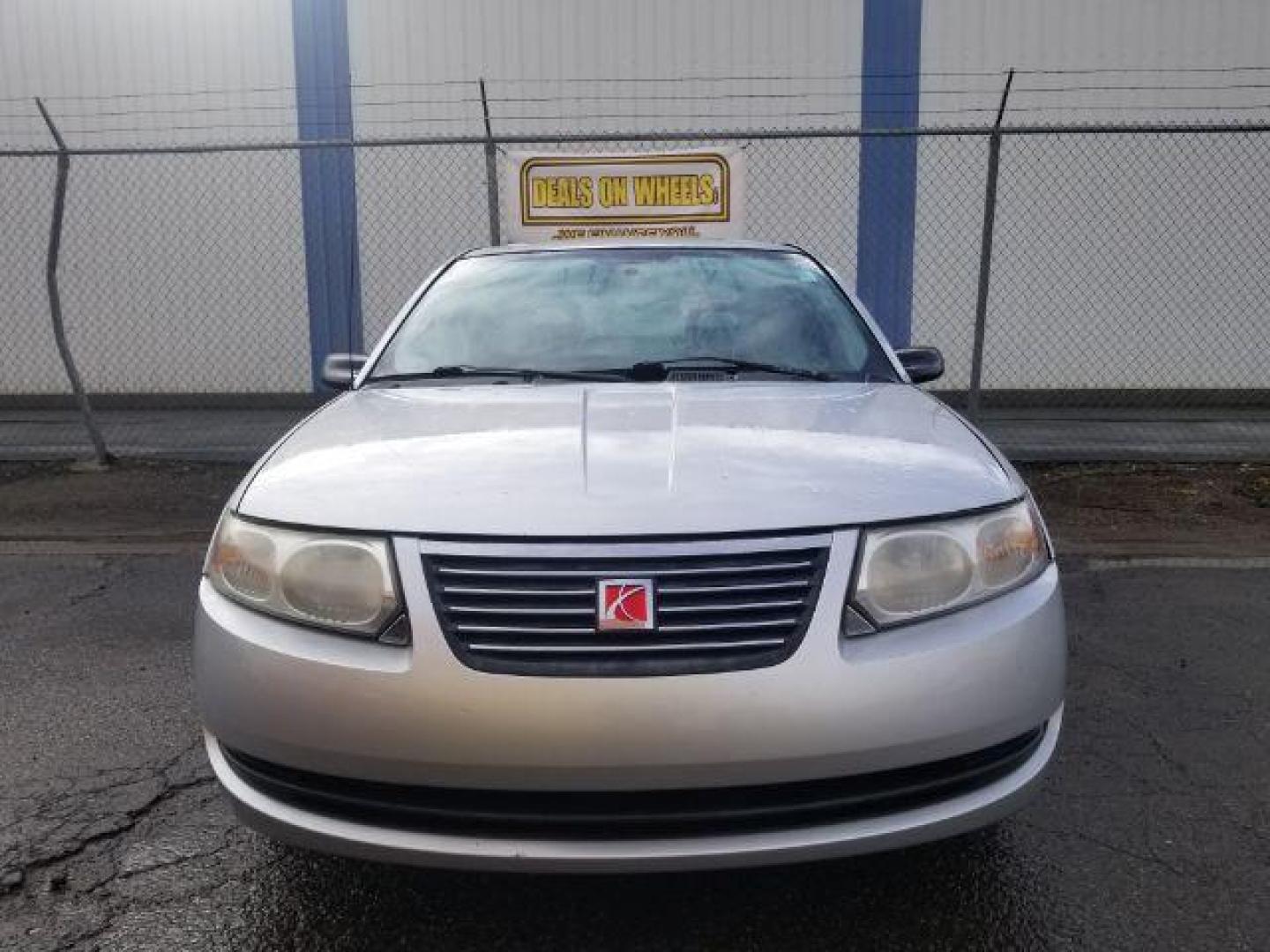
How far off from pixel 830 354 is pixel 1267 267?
27.3 ft

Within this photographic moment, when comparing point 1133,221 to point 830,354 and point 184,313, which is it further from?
point 184,313

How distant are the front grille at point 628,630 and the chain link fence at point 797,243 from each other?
7.92 meters

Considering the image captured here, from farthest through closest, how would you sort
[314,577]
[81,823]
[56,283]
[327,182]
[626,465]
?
1. [327,182]
2. [56,283]
3. [81,823]
4. [626,465]
5. [314,577]

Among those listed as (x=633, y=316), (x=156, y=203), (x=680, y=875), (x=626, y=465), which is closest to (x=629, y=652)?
(x=626, y=465)

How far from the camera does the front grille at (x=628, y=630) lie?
2.00 metres

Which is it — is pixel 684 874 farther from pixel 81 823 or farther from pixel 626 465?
pixel 81 823

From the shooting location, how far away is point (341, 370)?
11.8 ft

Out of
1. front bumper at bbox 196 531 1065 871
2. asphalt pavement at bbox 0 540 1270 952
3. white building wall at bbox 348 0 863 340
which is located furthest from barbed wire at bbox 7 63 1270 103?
front bumper at bbox 196 531 1065 871

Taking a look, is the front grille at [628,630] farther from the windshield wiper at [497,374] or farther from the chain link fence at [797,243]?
the chain link fence at [797,243]

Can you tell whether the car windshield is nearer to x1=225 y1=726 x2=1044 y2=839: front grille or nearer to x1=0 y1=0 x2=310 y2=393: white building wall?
x1=225 y1=726 x2=1044 y2=839: front grille

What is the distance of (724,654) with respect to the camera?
201 cm

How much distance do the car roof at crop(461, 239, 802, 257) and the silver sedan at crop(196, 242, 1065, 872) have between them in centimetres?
162

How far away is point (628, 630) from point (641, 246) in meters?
2.19

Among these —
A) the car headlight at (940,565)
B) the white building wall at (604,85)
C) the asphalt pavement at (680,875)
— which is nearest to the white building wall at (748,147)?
the white building wall at (604,85)
